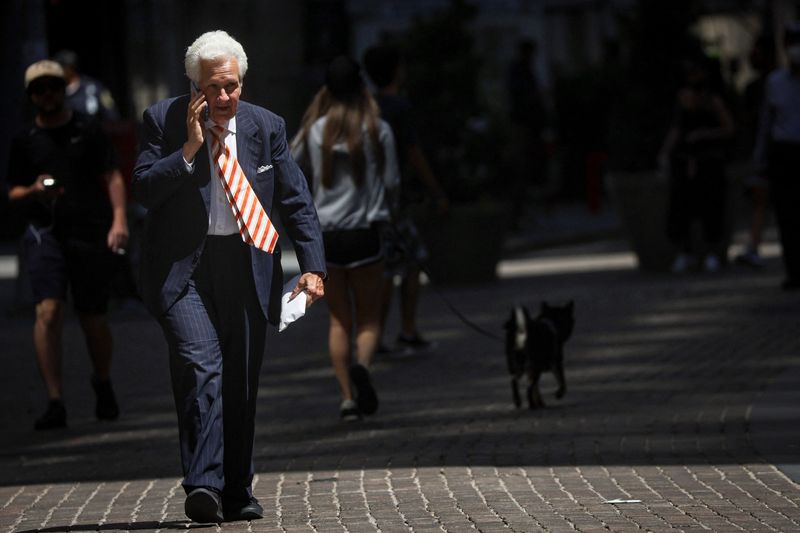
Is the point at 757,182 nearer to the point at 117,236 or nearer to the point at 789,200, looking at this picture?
the point at 789,200

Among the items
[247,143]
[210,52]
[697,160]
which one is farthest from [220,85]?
[697,160]

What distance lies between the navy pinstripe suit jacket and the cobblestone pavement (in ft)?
2.82

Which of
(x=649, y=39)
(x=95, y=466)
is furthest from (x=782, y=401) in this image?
(x=649, y=39)

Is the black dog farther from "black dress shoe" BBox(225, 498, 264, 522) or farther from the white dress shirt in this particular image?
the white dress shirt

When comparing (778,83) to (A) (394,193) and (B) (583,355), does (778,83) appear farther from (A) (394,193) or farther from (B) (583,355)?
(A) (394,193)

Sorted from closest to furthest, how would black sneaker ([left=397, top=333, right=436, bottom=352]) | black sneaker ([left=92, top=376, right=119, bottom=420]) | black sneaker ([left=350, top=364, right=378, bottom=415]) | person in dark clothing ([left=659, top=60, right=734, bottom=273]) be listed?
1. black sneaker ([left=350, top=364, right=378, bottom=415])
2. black sneaker ([left=92, top=376, right=119, bottom=420])
3. black sneaker ([left=397, top=333, right=436, bottom=352])
4. person in dark clothing ([left=659, top=60, right=734, bottom=273])

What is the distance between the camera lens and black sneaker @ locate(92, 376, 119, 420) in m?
10.2

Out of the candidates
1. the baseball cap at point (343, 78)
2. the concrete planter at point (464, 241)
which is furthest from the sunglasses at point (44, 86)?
the concrete planter at point (464, 241)

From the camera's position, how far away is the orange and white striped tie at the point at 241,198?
6.82m

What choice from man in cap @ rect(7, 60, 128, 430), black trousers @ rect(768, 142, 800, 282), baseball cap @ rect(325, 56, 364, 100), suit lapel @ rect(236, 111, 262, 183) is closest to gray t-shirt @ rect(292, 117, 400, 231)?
baseball cap @ rect(325, 56, 364, 100)

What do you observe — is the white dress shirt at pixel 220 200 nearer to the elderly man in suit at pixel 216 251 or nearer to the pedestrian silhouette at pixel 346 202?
the elderly man in suit at pixel 216 251

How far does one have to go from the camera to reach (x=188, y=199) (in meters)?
6.85

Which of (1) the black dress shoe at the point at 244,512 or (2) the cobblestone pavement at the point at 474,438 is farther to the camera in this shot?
(2) the cobblestone pavement at the point at 474,438

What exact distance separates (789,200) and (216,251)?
8.84 metres
